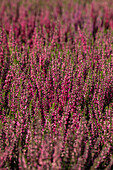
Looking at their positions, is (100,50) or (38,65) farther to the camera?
(100,50)

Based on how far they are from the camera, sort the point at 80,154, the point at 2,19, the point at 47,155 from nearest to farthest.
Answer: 1. the point at 47,155
2. the point at 80,154
3. the point at 2,19

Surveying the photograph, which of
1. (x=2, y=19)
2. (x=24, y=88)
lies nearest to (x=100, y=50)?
(x=24, y=88)

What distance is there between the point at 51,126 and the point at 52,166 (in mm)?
447

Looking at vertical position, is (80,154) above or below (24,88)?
below

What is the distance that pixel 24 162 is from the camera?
167cm

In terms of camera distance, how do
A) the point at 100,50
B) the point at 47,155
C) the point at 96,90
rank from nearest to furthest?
1. the point at 47,155
2. the point at 96,90
3. the point at 100,50

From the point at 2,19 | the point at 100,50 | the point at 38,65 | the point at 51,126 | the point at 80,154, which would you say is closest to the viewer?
the point at 80,154

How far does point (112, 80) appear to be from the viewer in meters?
2.41

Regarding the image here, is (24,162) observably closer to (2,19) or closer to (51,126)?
(51,126)

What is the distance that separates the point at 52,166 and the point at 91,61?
1.58 m

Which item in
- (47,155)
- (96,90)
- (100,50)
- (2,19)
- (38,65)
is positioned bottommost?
(47,155)

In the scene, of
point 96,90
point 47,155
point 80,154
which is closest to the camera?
point 47,155

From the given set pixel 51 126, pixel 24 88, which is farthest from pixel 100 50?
pixel 51 126

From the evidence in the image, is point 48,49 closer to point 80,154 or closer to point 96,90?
point 96,90
